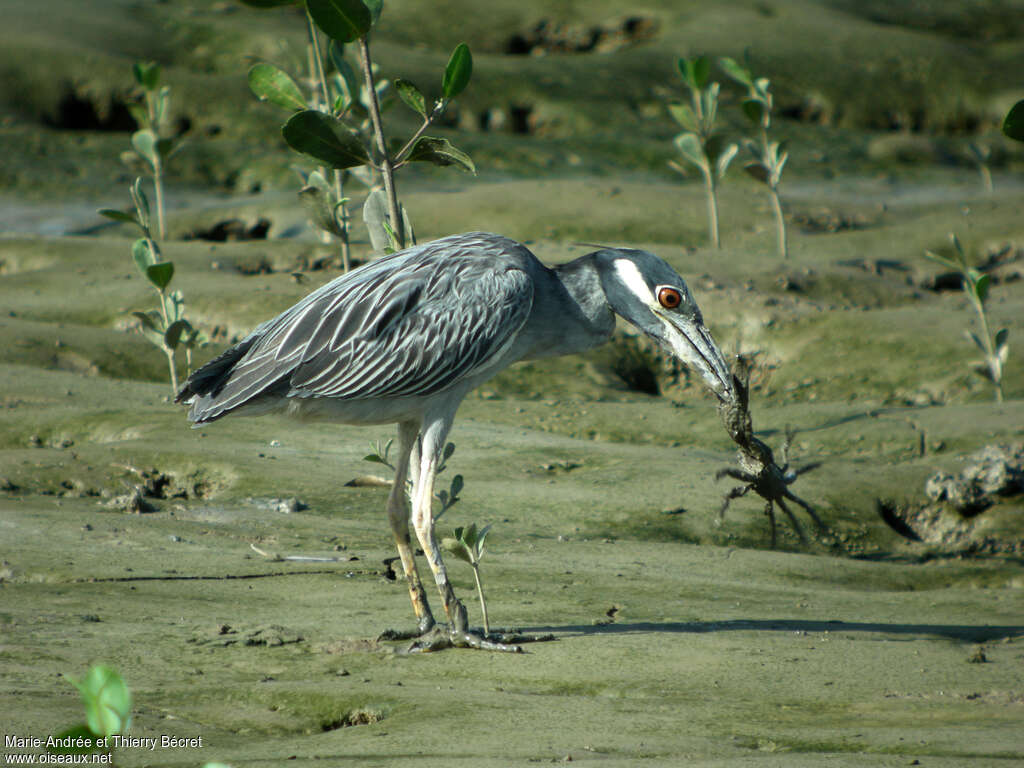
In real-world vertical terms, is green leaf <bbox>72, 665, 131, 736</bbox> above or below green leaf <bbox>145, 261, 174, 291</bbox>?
below

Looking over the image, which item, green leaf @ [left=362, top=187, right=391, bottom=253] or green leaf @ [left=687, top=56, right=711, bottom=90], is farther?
green leaf @ [left=687, top=56, right=711, bottom=90]

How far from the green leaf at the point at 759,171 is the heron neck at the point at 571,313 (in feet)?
23.4

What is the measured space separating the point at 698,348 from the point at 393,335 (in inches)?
49.7

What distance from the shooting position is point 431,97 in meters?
19.9

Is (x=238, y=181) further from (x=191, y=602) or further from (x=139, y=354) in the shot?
(x=191, y=602)

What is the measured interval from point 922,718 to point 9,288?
32.2ft

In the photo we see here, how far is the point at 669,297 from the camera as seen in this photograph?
15.9ft

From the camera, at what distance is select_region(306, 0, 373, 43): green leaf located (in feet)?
15.1

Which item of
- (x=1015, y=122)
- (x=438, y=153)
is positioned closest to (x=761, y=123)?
(x=438, y=153)

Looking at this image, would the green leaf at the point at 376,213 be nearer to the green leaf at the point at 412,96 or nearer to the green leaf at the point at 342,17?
the green leaf at the point at 412,96

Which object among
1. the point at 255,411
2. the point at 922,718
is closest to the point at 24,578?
the point at 255,411

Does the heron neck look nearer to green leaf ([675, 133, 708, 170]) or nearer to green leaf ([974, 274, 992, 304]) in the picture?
green leaf ([974, 274, 992, 304])

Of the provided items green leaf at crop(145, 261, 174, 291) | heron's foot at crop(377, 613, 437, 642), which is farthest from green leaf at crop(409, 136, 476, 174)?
green leaf at crop(145, 261, 174, 291)

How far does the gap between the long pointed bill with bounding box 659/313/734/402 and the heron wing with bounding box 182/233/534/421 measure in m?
0.64
